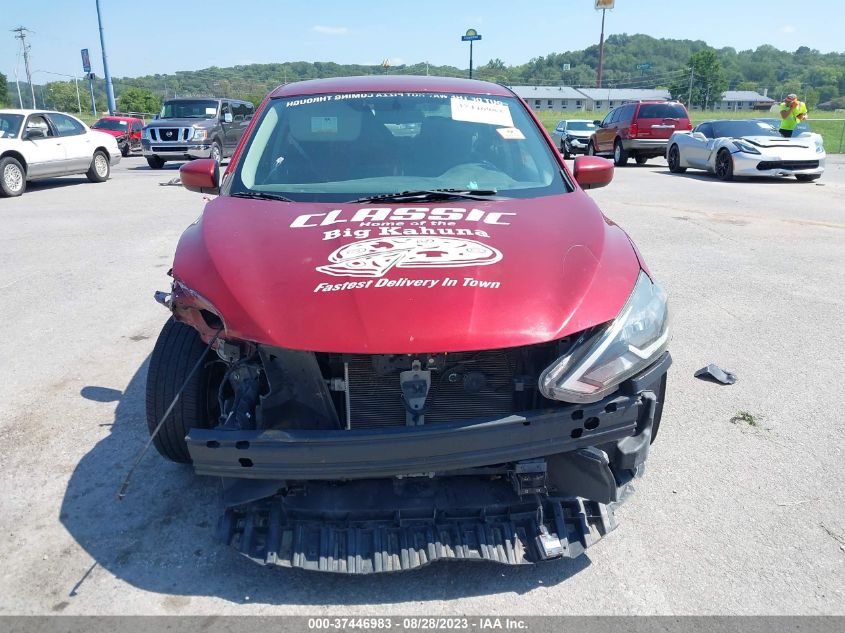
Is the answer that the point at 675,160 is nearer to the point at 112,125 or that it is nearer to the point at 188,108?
the point at 188,108

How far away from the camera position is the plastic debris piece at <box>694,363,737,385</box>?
4086 millimetres

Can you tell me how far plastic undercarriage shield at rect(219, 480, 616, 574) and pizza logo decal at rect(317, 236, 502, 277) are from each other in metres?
0.77

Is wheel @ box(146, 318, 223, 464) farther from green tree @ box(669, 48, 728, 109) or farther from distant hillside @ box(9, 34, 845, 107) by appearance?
green tree @ box(669, 48, 728, 109)

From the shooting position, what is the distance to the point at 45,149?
44.1 ft

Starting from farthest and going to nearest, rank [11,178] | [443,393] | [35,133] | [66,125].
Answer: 1. [66,125]
2. [35,133]
3. [11,178]
4. [443,393]

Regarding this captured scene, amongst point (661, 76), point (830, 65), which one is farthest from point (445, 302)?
point (830, 65)

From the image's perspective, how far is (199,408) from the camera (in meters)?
2.80

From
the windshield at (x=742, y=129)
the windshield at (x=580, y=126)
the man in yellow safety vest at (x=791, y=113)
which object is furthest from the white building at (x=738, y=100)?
the windshield at (x=742, y=129)

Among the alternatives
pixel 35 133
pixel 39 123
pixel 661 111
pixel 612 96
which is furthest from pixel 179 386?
pixel 612 96

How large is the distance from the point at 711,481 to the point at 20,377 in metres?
3.94

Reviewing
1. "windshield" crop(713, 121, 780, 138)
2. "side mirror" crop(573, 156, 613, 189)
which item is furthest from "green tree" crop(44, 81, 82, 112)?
"side mirror" crop(573, 156, 613, 189)

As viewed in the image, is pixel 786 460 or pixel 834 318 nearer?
pixel 786 460

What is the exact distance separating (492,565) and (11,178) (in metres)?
13.2

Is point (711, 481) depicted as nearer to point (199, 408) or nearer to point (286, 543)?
point (286, 543)
